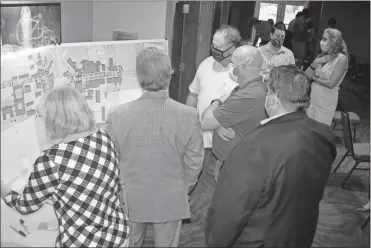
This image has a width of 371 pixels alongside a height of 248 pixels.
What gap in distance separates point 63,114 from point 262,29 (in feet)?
7.15

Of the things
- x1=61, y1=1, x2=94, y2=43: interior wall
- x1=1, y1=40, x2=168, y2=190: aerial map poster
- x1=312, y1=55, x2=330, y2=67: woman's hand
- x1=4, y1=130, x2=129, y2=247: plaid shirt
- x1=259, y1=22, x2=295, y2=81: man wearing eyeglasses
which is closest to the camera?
x1=4, y1=130, x2=129, y2=247: plaid shirt

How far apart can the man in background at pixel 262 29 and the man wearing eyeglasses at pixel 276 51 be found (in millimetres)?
37

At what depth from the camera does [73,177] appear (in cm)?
191

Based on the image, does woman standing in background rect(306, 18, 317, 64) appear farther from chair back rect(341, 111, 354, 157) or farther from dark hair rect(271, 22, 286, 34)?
chair back rect(341, 111, 354, 157)

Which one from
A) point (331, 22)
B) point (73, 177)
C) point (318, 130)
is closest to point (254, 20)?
point (331, 22)

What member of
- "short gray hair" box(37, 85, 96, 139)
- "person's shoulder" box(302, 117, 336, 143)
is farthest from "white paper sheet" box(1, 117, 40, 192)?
"person's shoulder" box(302, 117, 336, 143)

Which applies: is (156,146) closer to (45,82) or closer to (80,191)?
(80,191)

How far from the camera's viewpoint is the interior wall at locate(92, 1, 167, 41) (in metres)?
3.31

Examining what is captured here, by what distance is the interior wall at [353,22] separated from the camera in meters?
4.03

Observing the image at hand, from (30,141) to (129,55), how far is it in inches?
40.4

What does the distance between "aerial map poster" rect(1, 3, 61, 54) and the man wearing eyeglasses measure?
1729 millimetres

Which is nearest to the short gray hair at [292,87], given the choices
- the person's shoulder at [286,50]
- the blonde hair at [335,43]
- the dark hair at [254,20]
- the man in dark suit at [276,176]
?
the man in dark suit at [276,176]

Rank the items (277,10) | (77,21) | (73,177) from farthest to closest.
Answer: (277,10) < (77,21) < (73,177)

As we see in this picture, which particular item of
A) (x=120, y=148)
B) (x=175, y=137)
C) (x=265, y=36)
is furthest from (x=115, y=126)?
(x=265, y=36)
